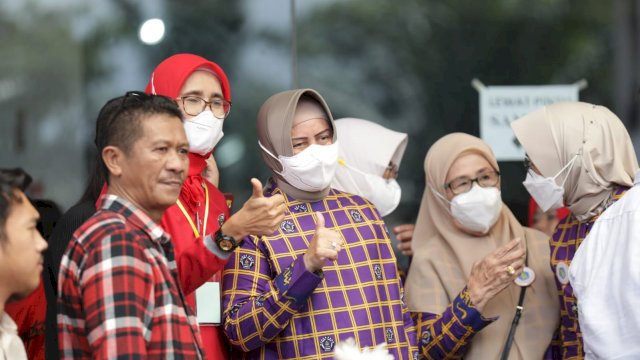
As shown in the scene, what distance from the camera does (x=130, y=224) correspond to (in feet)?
8.79

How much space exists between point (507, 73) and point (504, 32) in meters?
0.24

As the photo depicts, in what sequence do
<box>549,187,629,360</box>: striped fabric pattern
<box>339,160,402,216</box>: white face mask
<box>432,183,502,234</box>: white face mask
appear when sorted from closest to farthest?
<box>549,187,629,360</box>: striped fabric pattern → <box>432,183,502,234</box>: white face mask → <box>339,160,402,216</box>: white face mask

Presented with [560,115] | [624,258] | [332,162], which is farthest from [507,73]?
[624,258]

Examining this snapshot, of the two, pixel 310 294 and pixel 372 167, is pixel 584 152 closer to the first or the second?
pixel 372 167

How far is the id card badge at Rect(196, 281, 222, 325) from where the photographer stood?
11.5 ft

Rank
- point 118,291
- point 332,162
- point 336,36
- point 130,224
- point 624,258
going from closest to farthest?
point 118,291 → point 130,224 → point 624,258 → point 332,162 → point 336,36

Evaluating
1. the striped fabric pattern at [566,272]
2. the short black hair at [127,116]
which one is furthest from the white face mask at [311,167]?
the striped fabric pattern at [566,272]

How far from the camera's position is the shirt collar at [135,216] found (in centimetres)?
270

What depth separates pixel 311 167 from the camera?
363cm

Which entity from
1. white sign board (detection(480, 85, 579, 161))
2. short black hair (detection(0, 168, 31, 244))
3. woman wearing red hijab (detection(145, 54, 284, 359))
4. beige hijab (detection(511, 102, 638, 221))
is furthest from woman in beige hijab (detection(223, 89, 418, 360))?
white sign board (detection(480, 85, 579, 161))

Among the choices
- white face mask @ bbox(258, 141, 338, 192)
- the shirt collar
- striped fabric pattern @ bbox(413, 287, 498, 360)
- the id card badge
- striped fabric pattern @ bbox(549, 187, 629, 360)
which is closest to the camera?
the shirt collar

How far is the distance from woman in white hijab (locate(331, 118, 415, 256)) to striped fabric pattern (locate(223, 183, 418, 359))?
72cm

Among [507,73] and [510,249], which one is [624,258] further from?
[507,73]

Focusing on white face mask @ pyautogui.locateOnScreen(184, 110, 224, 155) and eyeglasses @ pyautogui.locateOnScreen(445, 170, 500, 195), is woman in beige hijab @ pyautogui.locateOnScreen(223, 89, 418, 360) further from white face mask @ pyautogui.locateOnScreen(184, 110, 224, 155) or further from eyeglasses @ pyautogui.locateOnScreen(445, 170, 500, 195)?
eyeglasses @ pyautogui.locateOnScreen(445, 170, 500, 195)
